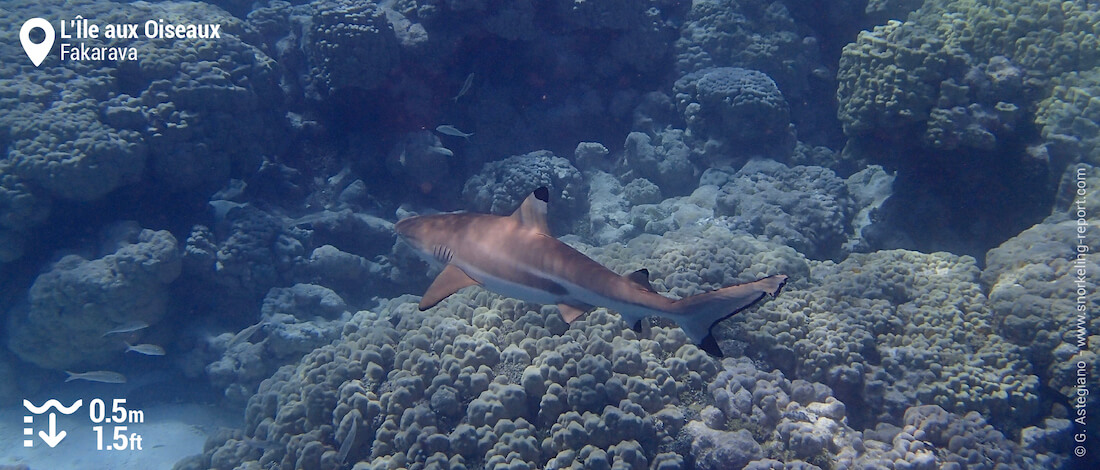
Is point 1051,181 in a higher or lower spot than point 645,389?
higher

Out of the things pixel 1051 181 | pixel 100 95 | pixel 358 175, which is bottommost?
pixel 1051 181

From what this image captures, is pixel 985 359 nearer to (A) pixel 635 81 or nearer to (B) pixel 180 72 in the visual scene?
(A) pixel 635 81

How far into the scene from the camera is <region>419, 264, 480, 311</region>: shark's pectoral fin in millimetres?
3178

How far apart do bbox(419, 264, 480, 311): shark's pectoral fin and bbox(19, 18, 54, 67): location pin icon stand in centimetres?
942

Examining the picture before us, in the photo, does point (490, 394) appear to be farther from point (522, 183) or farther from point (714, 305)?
point (522, 183)

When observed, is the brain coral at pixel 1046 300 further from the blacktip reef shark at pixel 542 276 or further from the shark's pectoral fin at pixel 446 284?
the shark's pectoral fin at pixel 446 284

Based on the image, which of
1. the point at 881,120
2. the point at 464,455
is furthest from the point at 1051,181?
the point at 464,455

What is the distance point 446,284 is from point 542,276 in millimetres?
→ 685

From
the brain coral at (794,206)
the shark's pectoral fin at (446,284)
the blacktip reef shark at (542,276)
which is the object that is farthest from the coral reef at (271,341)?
the brain coral at (794,206)

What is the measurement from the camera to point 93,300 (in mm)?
7441

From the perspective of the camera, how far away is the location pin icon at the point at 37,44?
27.0 ft

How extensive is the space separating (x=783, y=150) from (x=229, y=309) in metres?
10.3

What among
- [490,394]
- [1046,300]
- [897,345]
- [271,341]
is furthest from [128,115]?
[1046,300]

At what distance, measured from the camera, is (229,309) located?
8.63 meters
